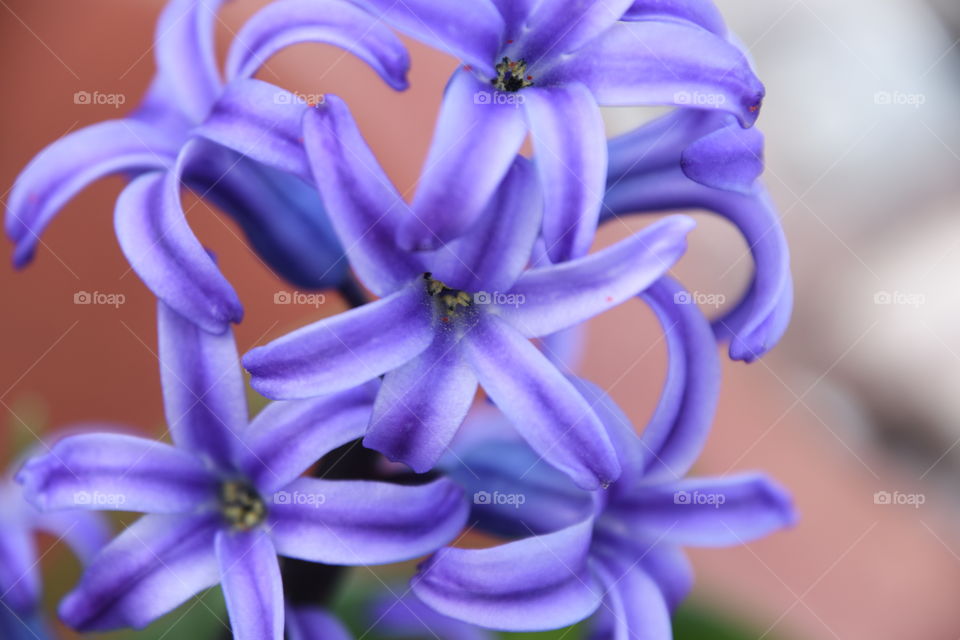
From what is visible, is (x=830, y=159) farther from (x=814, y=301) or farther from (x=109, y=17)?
(x=109, y=17)

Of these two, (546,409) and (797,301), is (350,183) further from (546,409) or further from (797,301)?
(797,301)

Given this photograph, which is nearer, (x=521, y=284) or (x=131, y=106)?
(x=521, y=284)

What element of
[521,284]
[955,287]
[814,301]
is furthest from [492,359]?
[814,301]

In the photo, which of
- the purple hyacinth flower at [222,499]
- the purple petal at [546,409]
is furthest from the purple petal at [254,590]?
the purple petal at [546,409]

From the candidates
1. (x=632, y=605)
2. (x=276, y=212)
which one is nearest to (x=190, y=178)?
(x=276, y=212)

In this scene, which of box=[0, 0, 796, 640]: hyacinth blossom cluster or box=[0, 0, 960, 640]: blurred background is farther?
box=[0, 0, 960, 640]: blurred background

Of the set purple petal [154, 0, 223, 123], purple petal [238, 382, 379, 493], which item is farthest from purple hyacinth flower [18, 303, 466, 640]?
purple petal [154, 0, 223, 123]

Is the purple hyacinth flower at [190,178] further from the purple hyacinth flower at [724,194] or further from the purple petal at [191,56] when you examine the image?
the purple hyacinth flower at [724,194]

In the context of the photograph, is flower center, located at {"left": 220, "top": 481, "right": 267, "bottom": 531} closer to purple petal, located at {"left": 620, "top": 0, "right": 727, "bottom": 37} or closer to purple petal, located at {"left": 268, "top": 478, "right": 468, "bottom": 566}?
purple petal, located at {"left": 268, "top": 478, "right": 468, "bottom": 566}
